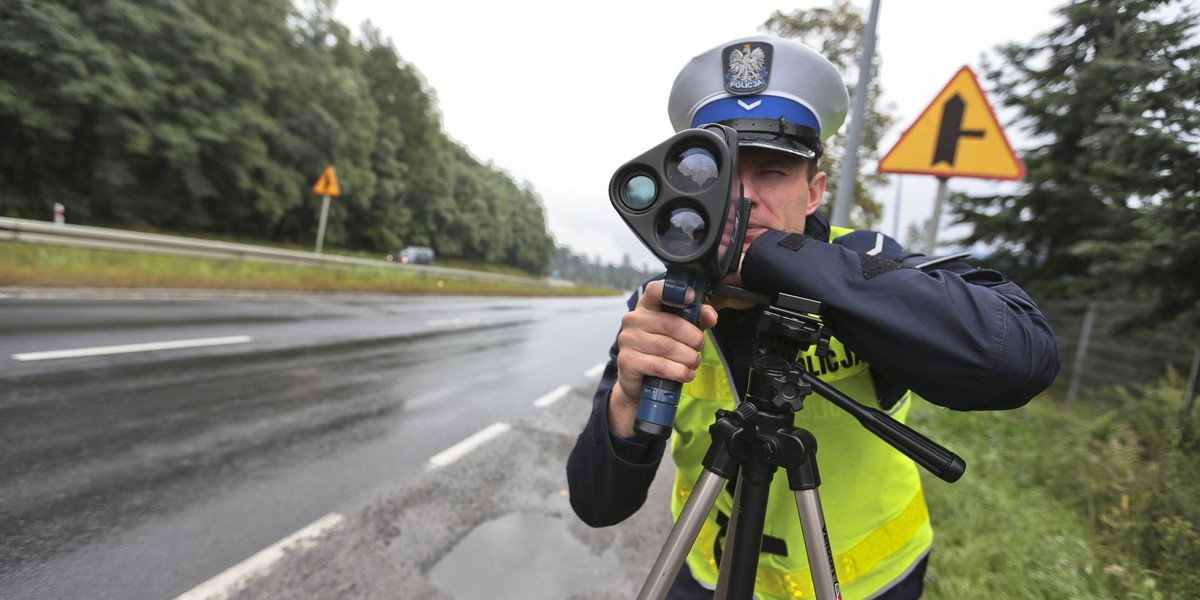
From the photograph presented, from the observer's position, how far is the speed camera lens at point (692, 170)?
830mm

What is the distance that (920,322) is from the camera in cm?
86

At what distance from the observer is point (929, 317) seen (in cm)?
87

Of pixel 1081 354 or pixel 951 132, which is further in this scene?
pixel 1081 354

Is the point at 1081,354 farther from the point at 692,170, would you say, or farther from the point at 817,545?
the point at 692,170

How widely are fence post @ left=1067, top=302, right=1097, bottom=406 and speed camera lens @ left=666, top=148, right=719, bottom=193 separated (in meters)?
8.10

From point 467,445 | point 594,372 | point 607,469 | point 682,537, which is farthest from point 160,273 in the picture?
point 682,537

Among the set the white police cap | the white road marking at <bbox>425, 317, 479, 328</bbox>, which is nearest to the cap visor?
the white police cap

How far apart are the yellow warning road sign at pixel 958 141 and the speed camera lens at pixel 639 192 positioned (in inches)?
132

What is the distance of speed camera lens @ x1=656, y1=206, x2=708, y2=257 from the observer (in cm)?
82

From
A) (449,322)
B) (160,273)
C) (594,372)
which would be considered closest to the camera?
(594,372)

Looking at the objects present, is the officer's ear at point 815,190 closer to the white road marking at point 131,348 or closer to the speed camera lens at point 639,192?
the speed camera lens at point 639,192

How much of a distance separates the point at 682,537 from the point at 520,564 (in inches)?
79.5

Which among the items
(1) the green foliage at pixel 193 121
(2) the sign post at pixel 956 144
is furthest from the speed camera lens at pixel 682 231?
(1) the green foliage at pixel 193 121

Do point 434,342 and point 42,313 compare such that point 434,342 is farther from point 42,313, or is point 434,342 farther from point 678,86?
point 678,86
